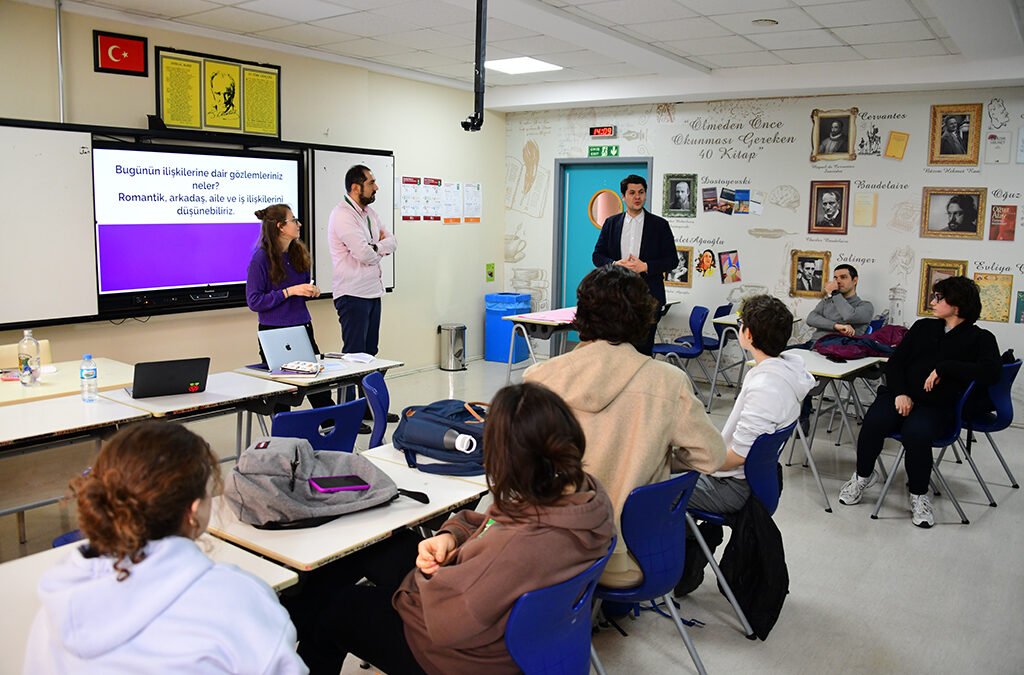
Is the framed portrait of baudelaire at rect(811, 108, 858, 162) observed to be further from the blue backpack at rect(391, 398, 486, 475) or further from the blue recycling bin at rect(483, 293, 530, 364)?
the blue backpack at rect(391, 398, 486, 475)

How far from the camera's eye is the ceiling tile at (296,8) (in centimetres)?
499

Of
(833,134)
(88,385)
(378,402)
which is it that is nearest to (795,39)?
(833,134)

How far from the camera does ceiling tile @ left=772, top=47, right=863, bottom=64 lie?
6121 mm

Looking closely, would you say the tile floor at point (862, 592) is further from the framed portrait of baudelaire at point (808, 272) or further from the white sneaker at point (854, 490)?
the framed portrait of baudelaire at point (808, 272)

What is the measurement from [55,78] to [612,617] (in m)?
4.57

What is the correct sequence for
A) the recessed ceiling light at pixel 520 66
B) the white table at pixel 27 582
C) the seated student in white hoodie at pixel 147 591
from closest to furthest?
the seated student in white hoodie at pixel 147 591 < the white table at pixel 27 582 < the recessed ceiling light at pixel 520 66

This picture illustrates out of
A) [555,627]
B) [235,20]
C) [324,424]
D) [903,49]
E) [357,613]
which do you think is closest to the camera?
[555,627]

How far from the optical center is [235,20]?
17.9 ft

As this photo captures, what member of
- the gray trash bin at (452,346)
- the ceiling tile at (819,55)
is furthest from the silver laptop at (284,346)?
the ceiling tile at (819,55)

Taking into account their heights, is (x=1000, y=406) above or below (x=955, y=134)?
below

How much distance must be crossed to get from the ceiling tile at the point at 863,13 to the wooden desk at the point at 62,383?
4390 millimetres

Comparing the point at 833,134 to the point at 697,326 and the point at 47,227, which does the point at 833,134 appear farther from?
the point at 47,227

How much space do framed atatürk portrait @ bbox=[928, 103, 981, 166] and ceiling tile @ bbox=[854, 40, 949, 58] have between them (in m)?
0.62

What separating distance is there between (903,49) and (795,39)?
87cm
